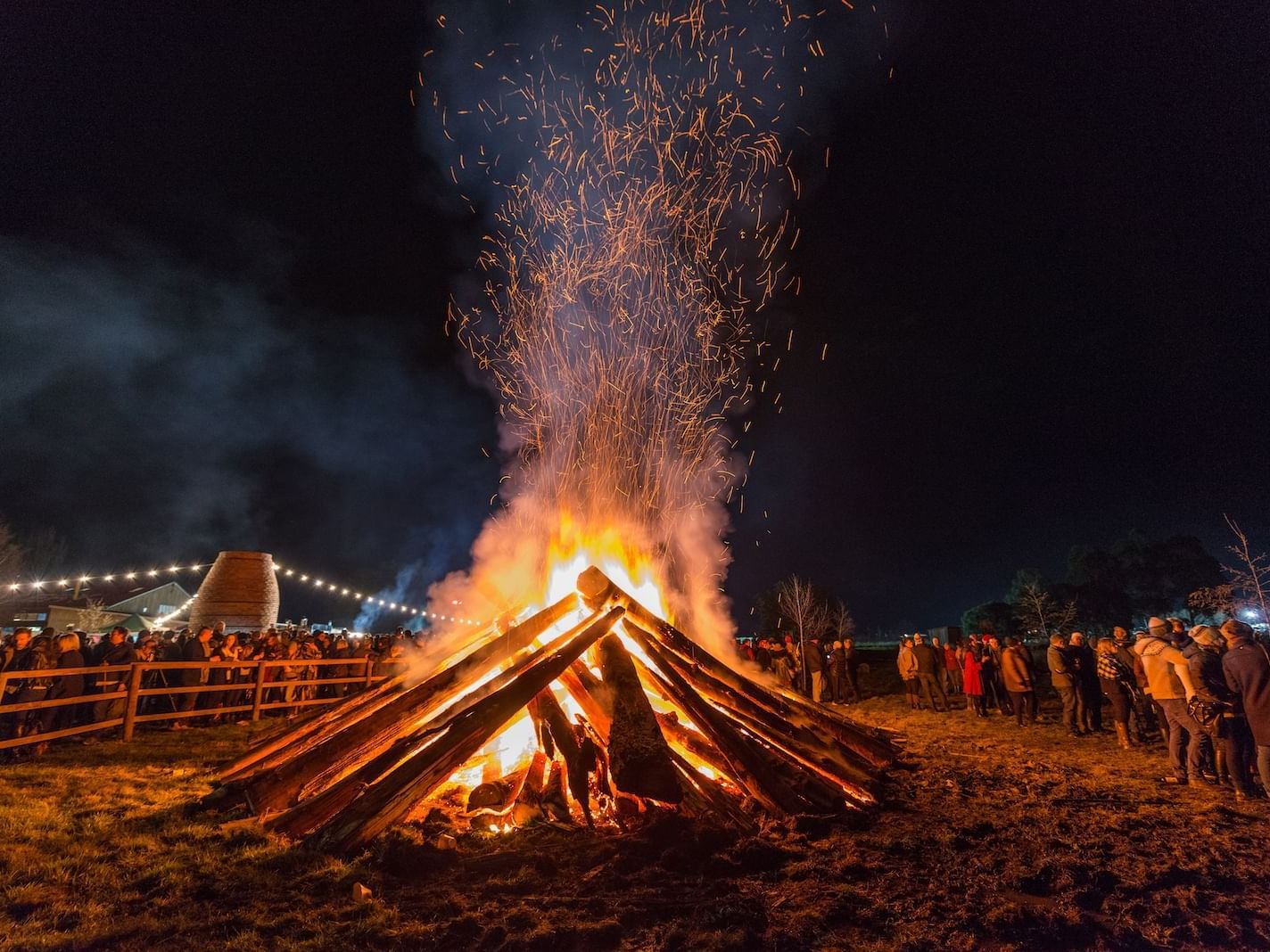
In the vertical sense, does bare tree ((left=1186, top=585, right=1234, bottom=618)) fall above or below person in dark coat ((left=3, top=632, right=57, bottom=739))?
above

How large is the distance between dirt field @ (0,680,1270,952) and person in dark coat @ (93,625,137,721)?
4000 millimetres

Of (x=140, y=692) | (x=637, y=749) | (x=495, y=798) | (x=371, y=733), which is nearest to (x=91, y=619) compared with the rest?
(x=140, y=692)

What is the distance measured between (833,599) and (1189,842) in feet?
161

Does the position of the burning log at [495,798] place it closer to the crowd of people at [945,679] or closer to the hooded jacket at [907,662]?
the crowd of people at [945,679]

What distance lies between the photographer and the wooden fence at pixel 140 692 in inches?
351

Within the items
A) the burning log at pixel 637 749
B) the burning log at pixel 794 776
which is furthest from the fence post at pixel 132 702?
the burning log at pixel 794 776

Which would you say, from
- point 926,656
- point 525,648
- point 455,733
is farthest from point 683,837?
point 926,656

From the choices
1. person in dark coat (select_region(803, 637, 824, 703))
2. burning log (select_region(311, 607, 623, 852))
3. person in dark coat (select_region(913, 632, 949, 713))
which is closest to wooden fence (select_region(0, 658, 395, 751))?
burning log (select_region(311, 607, 623, 852))

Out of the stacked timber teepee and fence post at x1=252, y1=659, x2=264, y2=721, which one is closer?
the stacked timber teepee

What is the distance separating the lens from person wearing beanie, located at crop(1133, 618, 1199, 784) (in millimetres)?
7871

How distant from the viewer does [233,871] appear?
480 centimetres

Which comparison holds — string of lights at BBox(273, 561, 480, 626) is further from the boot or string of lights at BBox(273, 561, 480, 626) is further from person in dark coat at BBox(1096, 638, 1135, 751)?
the boot

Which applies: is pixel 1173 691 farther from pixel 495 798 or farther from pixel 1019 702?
pixel 495 798

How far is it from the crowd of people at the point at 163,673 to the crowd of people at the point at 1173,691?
15.3 meters
